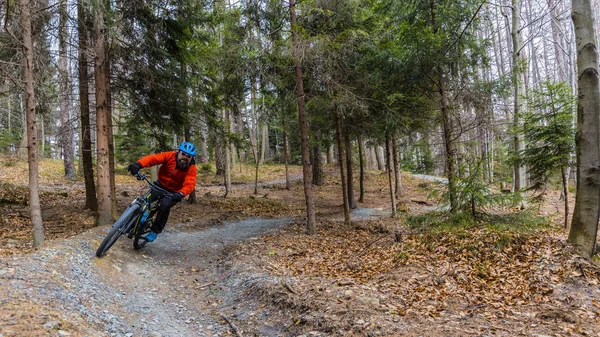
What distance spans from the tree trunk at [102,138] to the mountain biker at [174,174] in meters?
2.64

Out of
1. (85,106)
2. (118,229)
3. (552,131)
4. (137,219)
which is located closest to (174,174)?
(137,219)

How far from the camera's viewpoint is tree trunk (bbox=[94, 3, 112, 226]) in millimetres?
8414

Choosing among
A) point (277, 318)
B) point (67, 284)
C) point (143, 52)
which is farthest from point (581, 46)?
point (143, 52)

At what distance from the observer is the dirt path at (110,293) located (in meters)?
3.47

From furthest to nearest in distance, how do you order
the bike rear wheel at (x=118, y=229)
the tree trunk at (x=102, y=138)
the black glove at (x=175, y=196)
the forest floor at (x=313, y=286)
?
the tree trunk at (x=102, y=138) < the black glove at (x=175, y=196) < the bike rear wheel at (x=118, y=229) < the forest floor at (x=313, y=286)

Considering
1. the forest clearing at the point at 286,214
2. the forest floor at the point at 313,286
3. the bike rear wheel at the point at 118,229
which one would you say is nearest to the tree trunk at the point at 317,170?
the forest clearing at the point at 286,214

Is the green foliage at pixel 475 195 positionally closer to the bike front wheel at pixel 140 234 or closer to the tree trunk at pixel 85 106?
the bike front wheel at pixel 140 234

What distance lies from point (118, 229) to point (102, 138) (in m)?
3.65

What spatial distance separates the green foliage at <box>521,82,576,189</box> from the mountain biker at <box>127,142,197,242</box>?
345 inches

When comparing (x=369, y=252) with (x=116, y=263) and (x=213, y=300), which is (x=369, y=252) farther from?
(x=116, y=263)

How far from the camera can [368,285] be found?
5.15m

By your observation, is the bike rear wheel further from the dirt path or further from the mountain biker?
the mountain biker

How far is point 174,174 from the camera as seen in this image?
6.74m

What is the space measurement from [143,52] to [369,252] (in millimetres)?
8798
